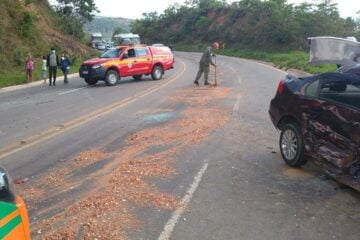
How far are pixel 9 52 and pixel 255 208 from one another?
2630 cm

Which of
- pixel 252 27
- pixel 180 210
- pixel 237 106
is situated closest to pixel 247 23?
pixel 252 27

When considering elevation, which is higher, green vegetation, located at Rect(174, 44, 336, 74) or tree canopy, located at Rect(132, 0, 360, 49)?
tree canopy, located at Rect(132, 0, 360, 49)

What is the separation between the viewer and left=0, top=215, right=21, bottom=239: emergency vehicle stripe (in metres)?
2.67

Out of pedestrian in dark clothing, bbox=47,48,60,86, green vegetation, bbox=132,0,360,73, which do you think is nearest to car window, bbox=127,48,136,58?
pedestrian in dark clothing, bbox=47,48,60,86

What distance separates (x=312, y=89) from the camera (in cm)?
715

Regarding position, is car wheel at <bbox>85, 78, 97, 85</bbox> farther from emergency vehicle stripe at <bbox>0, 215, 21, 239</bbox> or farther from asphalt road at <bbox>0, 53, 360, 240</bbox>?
emergency vehicle stripe at <bbox>0, 215, 21, 239</bbox>

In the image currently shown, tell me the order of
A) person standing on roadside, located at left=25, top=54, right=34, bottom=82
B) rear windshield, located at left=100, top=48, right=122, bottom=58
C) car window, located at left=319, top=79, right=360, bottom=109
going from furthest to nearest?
1. person standing on roadside, located at left=25, top=54, right=34, bottom=82
2. rear windshield, located at left=100, top=48, right=122, bottom=58
3. car window, located at left=319, top=79, right=360, bottom=109

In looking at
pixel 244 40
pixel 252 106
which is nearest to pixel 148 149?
pixel 252 106

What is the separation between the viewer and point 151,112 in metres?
12.8

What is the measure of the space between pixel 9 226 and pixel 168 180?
3971 millimetres

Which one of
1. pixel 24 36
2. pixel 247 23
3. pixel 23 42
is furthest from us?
pixel 247 23

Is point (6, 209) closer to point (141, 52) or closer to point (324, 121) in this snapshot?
point (324, 121)

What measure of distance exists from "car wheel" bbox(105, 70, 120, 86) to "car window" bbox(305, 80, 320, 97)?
15.2 m

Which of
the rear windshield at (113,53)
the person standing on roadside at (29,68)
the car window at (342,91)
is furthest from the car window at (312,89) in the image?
the person standing on roadside at (29,68)
